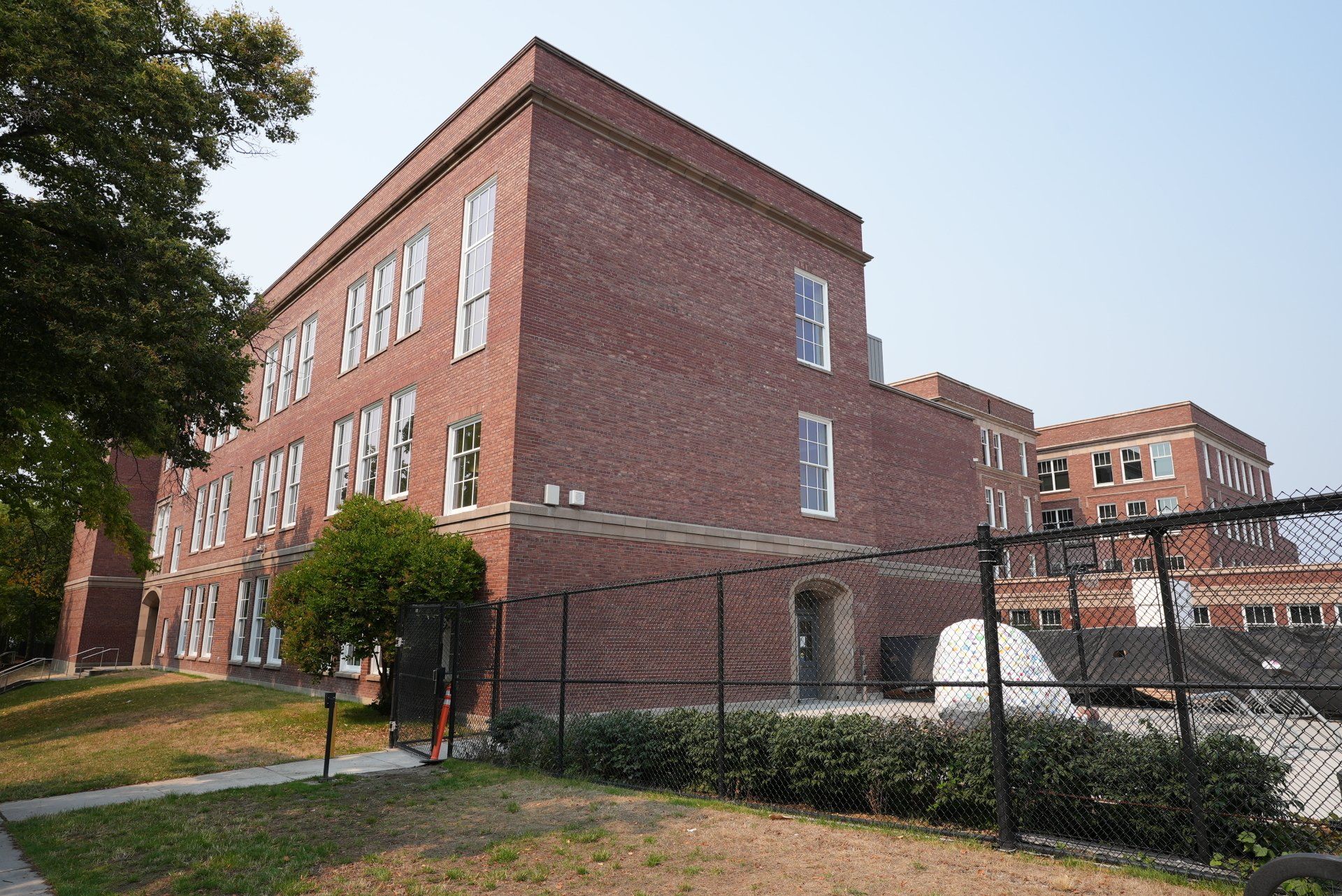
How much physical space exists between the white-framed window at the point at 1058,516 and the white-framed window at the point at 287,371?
44.3m

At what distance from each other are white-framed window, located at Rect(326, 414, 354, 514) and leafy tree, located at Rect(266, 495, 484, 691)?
22.6 ft

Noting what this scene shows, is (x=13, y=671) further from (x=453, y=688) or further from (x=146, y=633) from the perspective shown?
(x=453, y=688)

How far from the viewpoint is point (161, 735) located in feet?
52.1

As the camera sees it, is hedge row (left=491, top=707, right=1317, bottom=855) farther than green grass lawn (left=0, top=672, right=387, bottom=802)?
No

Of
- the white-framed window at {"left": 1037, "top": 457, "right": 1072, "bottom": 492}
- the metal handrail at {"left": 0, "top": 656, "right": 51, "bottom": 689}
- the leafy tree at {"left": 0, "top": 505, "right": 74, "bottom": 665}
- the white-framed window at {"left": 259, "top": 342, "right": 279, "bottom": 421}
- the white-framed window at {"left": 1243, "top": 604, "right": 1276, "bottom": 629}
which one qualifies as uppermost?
the white-framed window at {"left": 1037, "top": 457, "right": 1072, "bottom": 492}

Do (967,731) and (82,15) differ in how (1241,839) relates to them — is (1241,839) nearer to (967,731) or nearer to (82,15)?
(967,731)

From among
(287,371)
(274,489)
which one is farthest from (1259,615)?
(287,371)

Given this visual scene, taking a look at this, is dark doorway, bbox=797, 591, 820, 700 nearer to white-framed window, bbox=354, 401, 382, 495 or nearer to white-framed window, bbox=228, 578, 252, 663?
white-framed window, bbox=354, 401, 382, 495

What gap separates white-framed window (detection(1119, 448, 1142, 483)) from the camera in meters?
52.6

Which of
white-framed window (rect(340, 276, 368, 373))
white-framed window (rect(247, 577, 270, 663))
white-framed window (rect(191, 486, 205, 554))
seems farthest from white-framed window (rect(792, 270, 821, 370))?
white-framed window (rect(191, 486, 205, 554))

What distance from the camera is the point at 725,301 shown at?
20.9 m

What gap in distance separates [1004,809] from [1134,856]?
36.0 inches

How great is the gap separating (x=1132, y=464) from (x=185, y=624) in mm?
52359

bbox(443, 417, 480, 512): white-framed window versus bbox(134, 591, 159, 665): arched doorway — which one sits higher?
bbox(443, 417, 480, 512): white-framed window
